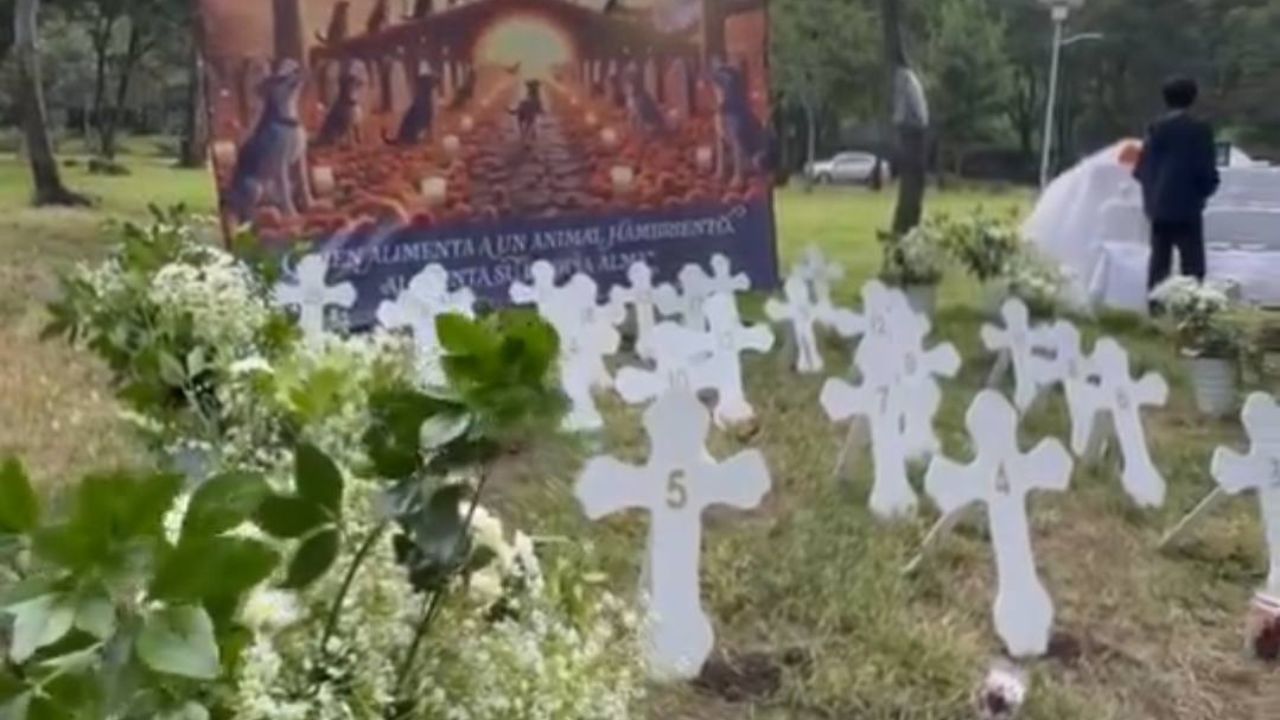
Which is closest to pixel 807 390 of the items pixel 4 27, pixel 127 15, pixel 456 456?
pixel 456 456

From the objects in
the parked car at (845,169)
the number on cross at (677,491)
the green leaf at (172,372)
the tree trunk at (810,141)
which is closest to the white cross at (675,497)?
the number on cross at (677,491)

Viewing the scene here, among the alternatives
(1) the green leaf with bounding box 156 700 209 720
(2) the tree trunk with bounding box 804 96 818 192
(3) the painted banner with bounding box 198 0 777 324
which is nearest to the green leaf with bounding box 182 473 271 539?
(1) the green leaf with bounding box 156 700 209 720

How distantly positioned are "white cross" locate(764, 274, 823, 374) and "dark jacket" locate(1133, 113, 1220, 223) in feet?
8.51

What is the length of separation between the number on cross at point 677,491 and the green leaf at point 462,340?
155 centimetres

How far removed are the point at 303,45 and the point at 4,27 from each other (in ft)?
35.6

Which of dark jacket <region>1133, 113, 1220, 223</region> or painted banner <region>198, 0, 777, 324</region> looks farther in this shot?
dark jacket <region>1133, 113, 1220, 223</region>

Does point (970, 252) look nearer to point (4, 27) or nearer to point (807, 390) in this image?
point (807, 390)

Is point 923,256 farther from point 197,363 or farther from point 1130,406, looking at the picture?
point 197,363

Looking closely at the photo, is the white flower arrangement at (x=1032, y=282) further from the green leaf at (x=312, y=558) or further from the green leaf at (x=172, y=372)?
the green leaf at (x=312, y=558)

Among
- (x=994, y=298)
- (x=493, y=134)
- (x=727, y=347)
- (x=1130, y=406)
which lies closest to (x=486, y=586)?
(x=1130, y=406)

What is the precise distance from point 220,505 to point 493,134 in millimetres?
6272

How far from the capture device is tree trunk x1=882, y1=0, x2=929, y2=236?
1062 cm

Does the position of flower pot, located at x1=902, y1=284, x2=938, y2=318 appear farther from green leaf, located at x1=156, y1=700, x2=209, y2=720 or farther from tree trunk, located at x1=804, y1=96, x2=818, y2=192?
tree trunk, located at x1=804, y1=96, x2=818, y2=192

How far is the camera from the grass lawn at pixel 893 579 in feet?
9.35
